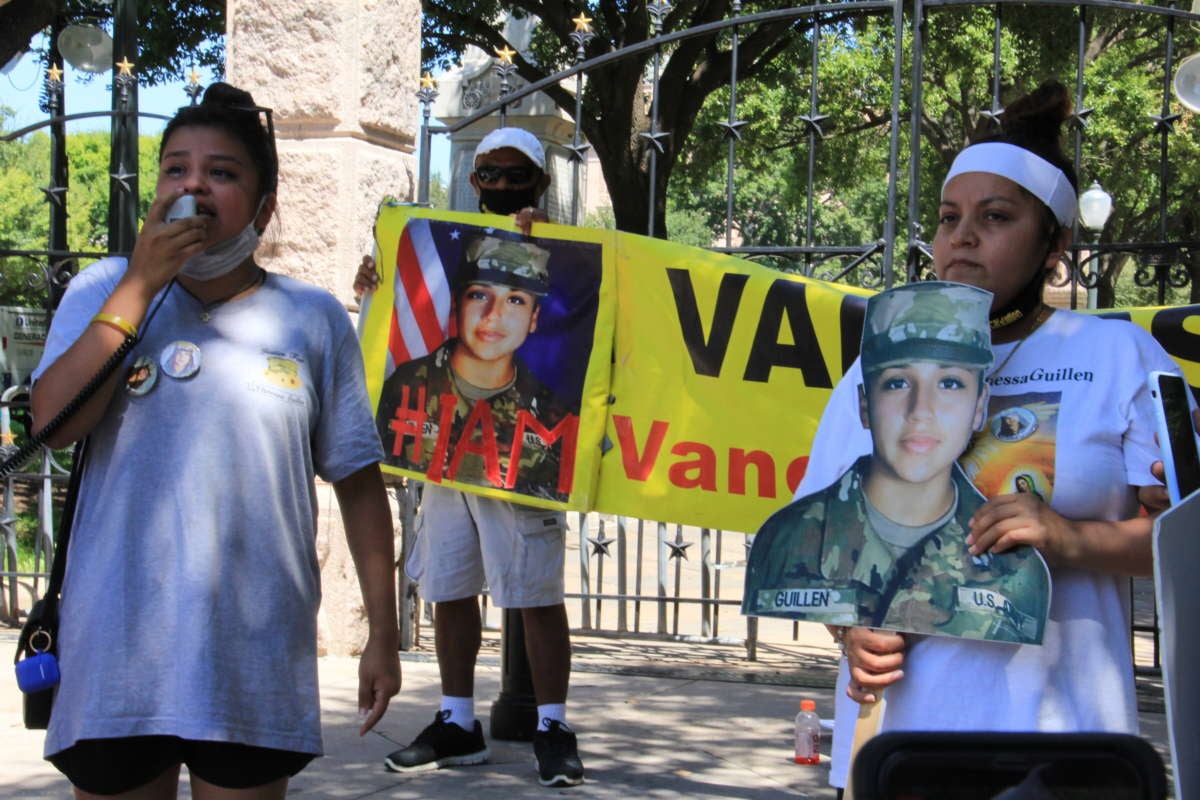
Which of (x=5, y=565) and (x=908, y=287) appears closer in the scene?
(x=908, y=287)

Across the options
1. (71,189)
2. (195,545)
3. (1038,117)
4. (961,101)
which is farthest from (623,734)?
(71,189)

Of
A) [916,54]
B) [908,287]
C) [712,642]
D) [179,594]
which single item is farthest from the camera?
[712,642]

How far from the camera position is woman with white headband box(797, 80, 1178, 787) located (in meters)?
2.29

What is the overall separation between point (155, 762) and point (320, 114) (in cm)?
461

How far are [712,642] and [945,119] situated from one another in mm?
18730

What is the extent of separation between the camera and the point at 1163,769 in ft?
3.83

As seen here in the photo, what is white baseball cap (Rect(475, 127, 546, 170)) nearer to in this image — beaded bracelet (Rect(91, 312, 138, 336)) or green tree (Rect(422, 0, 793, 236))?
beaded bracelet (Rect(91, 312, 138, 336))

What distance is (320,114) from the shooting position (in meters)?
6.71

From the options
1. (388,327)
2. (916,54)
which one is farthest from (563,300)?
(916,54)

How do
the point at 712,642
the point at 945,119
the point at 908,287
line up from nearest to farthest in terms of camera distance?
the point at 908,287
the point at 712,642
the point at 945,119

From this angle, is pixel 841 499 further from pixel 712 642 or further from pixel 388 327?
→ pixel 712 642

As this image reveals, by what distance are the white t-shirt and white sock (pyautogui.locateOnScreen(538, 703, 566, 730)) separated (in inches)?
109

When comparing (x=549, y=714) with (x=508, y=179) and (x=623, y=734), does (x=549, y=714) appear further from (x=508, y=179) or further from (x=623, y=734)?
(x=508, y=179)

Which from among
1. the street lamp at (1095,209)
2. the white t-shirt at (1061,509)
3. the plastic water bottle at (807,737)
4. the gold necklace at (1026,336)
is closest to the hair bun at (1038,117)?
the gold necklace at (1026,336)
